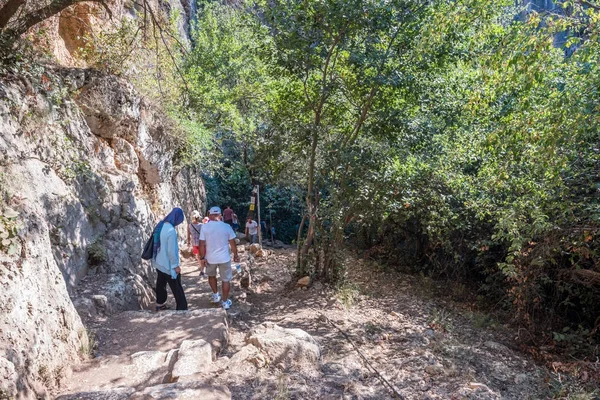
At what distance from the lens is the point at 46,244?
396 cm

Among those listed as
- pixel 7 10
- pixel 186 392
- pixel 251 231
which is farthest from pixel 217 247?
pixel 251 231

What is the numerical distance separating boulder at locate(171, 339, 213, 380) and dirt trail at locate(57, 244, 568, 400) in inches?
2.6

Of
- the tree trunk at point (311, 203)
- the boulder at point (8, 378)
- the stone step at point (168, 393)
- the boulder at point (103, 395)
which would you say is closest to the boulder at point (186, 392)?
the stone step at point (168, 393)

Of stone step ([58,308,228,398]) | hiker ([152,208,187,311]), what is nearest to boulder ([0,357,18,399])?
stone step ([58,308,228,398])

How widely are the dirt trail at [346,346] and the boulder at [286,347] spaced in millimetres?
75

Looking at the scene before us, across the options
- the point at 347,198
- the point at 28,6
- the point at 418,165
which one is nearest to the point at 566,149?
the point at 418,165

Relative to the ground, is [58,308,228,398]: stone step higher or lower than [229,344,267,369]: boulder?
higher

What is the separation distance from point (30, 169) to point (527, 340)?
747 cm

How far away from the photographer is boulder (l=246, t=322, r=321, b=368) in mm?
4305

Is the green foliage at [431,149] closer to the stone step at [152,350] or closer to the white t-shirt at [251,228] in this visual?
the stone step at [152,350]

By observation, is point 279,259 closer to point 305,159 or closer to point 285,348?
point 305,159

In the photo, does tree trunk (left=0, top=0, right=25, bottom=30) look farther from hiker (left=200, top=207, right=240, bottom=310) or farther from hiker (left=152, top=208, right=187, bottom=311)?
hiker (left=200, top=207, right=240, bottom=310)

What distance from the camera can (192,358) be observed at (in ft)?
13.4

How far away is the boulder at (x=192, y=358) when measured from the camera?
3.84m
